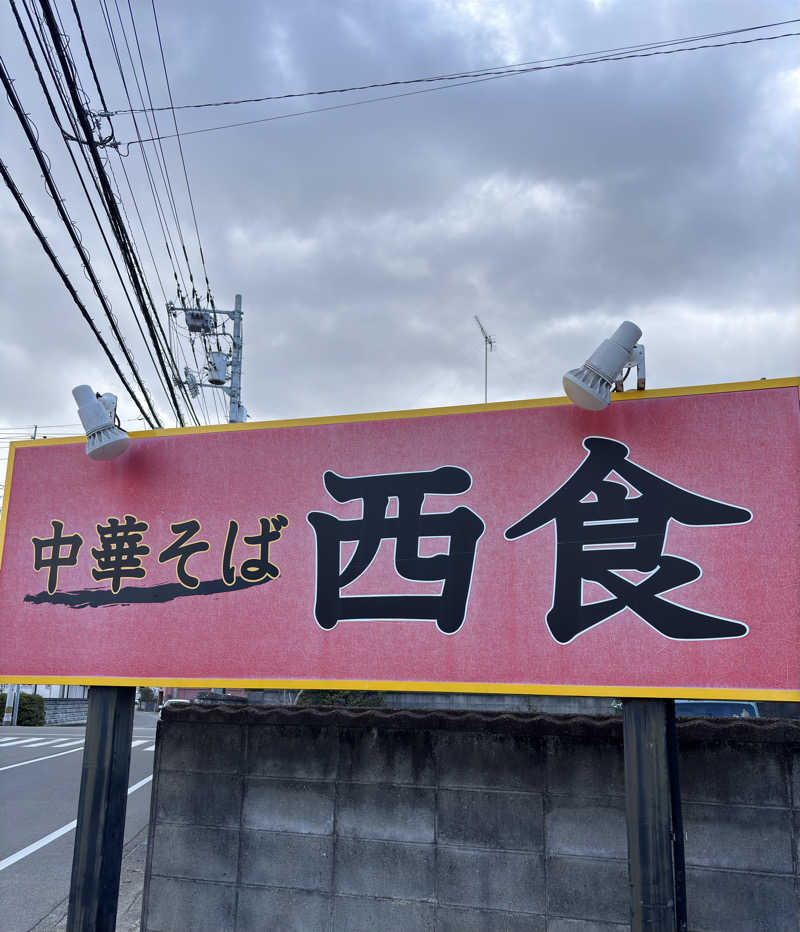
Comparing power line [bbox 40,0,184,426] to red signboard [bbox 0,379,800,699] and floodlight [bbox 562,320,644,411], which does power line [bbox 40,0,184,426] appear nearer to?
red signboard [bbox 0,379,800,699]

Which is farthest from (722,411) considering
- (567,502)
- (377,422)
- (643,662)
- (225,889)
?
(225,889)

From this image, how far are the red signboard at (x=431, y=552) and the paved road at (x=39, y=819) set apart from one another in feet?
15.4

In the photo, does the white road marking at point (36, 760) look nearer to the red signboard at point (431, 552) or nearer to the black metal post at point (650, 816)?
the red signboard at point (431, 552)

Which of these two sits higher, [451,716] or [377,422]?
[377,422]

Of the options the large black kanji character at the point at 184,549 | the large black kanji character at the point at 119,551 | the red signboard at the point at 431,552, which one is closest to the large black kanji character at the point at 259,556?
the red signboard at the point at 431,552

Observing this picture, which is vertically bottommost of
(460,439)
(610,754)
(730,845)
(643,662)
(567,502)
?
(730,845)

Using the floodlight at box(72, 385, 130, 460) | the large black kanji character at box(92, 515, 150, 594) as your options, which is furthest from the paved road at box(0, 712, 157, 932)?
the floodlight at box(72, 385, 130, 460)

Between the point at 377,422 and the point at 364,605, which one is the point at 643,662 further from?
the point at 377,422

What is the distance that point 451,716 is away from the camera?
759cm

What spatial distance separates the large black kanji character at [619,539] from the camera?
6039mm

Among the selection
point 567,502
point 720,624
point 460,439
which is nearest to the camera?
point 720,624

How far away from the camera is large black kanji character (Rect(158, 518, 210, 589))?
288 inches

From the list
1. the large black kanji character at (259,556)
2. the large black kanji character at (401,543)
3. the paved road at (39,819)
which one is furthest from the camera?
the paved road at (39,819)

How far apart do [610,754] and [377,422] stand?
3.63 metres
